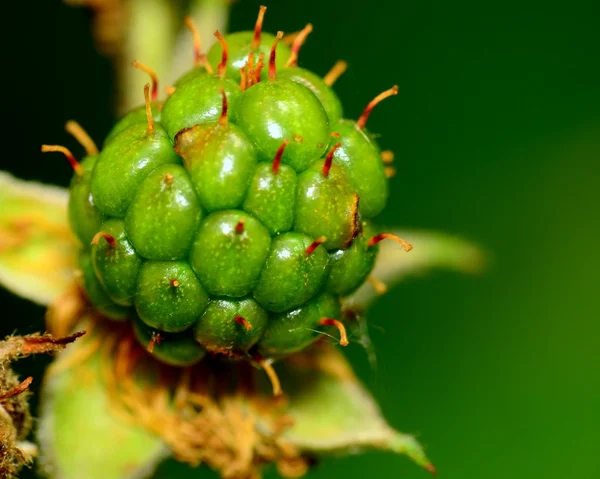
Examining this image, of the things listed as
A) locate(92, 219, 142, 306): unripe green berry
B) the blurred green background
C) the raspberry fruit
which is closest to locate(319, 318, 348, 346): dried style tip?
the raspberry fruit

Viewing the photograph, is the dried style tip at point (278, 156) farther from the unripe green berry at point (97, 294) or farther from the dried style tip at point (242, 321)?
the unripe green berry at point (97, 294)

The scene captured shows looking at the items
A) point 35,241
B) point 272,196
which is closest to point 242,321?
point 272,196

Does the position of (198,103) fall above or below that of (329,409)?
above

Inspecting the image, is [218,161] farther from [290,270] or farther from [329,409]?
[329,409]

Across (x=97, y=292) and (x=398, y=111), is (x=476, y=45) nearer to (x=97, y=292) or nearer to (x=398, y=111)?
(x=398, y=111)

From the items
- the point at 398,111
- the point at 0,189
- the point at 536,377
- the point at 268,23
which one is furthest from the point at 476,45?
the point at 0,189

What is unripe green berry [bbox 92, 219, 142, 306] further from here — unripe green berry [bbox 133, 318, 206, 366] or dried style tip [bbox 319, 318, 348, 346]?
dried style tip [bbox 319, 318, 348, 346]

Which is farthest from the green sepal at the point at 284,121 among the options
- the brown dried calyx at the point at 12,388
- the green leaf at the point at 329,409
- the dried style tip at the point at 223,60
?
the green leaf at the point at 329,409

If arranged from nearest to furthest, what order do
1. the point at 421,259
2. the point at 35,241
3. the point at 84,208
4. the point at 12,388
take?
1. the point at 12,388
2. the point at 84,208
3. the point at 35,241
4. the point at 421,259
